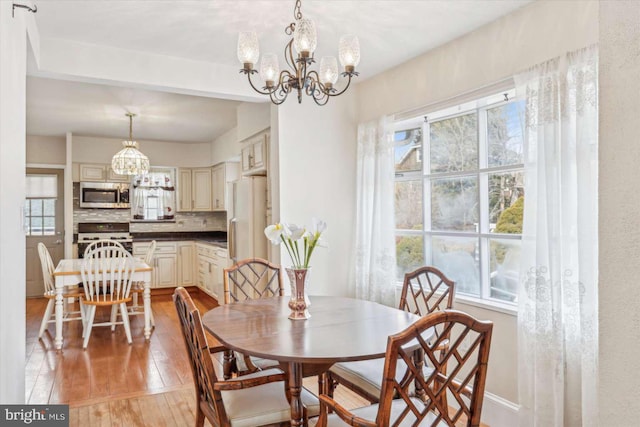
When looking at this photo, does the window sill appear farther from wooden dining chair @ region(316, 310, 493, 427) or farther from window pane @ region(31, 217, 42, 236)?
window pane @ region(31, 217, 42, 236)

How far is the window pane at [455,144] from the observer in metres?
3.12

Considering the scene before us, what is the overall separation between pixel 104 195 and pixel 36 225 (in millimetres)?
1151

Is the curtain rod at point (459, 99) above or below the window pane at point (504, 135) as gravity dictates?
above

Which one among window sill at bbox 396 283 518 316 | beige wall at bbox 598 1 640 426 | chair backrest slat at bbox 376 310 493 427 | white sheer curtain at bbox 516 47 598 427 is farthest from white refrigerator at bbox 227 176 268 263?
beige wall at bbox 598 1 640 426

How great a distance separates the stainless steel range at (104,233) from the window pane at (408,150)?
500cm

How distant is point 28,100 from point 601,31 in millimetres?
5457

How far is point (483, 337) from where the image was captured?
1.47 meters

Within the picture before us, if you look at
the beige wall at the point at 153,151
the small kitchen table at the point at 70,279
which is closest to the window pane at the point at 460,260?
the small kitchen table at the point at 70,279

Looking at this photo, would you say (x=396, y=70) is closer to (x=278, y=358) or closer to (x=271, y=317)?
(x=271, y=317)

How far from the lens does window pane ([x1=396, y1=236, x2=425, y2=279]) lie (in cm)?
358

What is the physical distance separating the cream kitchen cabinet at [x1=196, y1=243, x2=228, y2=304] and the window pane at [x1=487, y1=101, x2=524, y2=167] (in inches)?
150

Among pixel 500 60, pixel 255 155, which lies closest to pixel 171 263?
pixel 255 155

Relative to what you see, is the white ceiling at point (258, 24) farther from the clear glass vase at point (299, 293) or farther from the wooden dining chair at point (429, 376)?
the wooden dining chair at point (429, 376)

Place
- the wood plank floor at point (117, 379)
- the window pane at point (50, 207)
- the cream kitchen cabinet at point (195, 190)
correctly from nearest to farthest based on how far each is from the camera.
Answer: the wood plank floor at point (117, 379) → the window pane at point (50, 207) → the cream kitchen cabinet at point (195, 190)
